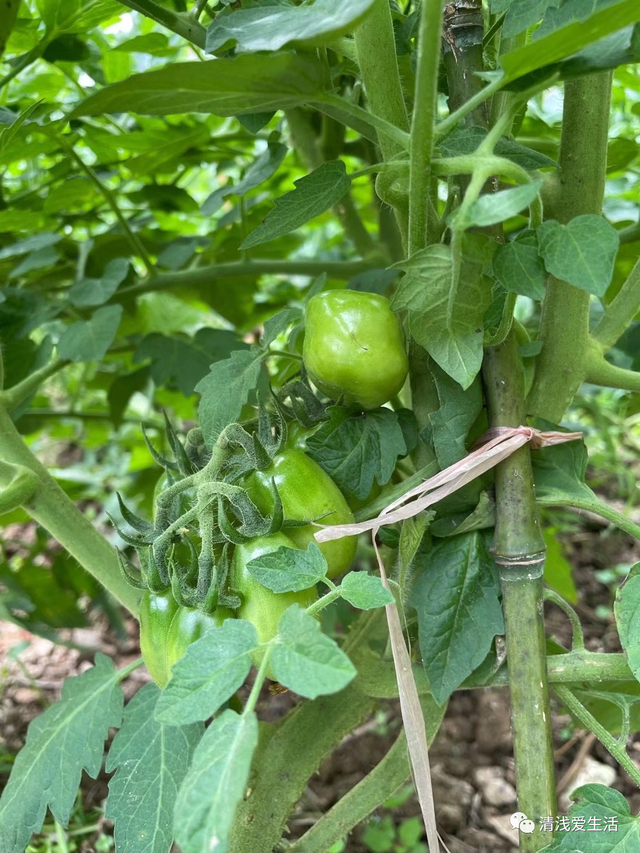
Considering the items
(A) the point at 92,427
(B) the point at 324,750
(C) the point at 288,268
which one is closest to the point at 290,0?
(C) the point at 288,268

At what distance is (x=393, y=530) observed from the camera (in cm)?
78

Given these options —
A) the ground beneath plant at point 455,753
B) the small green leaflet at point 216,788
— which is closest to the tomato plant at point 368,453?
the small green leaflet at point 216,788

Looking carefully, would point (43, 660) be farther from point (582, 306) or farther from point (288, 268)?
point (582, 306)

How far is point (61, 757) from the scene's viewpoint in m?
0.81

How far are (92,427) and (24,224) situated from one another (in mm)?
1027

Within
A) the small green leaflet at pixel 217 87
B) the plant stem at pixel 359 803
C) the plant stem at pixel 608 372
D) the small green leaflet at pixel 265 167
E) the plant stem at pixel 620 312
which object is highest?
the small green leaflet at pixel 217 87

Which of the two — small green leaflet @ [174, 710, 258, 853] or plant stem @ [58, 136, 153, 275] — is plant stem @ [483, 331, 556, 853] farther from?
plant stem @ [58, 136, 153, 275]

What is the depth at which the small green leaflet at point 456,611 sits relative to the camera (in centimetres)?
70

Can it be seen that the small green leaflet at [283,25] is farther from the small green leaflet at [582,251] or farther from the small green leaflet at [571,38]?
Result: the small green leaflet at [582,251]

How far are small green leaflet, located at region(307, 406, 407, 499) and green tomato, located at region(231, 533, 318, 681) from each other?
0.34ft

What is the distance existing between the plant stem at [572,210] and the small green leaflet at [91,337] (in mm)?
543

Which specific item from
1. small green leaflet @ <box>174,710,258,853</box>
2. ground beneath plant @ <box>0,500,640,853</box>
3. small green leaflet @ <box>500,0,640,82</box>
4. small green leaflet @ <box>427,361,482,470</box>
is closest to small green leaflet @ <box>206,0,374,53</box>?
A: small green leaflet @ <box>500,0,640,82</box>

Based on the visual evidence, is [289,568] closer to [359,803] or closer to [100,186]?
[359,803]

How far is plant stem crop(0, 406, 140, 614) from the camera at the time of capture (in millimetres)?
896
